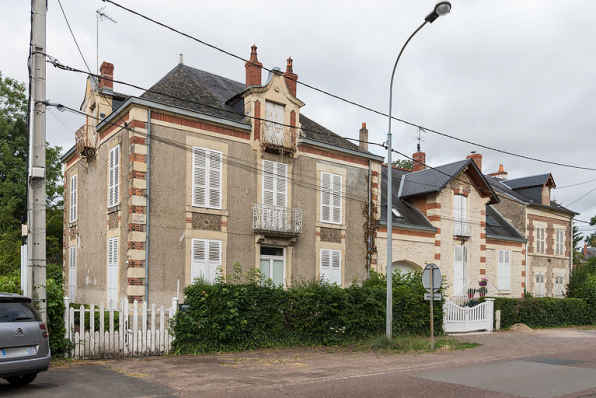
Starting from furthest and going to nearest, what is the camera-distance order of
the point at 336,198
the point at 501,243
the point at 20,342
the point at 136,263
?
the point at 501,243 < the point at 336,198 < the point at 136,263 < the point at 20,342

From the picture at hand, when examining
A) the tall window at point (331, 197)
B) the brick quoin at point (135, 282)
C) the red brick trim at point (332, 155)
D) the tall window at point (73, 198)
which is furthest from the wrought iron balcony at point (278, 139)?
the tall window at point (73, 198)

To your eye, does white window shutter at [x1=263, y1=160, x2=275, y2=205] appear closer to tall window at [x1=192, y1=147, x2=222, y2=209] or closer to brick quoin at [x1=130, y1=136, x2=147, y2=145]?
tall window at [x1=192, y1=147, x2=222, y2=209]

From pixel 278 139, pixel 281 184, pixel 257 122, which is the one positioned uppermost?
pixel 257 122

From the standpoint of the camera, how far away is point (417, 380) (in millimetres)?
9547

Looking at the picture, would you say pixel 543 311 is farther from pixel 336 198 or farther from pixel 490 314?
pixel 336 198

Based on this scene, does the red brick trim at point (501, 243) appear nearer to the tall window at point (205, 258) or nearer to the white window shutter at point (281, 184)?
the white window shutter at point (281, 184)

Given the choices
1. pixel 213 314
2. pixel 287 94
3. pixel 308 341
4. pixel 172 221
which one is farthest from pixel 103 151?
pixel 308 341

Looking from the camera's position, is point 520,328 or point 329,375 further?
point 520,328

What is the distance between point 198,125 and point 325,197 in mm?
6030

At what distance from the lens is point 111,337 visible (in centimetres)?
1186

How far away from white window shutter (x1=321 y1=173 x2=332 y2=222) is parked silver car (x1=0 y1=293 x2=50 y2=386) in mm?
13591

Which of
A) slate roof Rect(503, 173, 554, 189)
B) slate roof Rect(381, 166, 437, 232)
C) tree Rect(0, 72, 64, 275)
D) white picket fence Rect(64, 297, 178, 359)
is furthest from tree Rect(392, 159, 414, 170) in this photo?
white picket fence Rect(64, 297, 178, 359)

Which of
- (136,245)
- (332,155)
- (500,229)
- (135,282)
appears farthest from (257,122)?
(500,229)

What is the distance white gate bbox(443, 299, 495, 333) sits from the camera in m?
19.0
